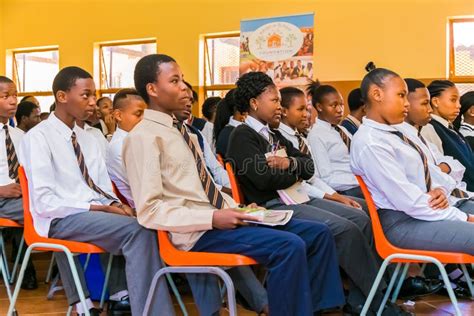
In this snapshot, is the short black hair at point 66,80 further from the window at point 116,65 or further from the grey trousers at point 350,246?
the window at point 116,65

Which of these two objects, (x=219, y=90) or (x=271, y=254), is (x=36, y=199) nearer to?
(x=271, y=254)

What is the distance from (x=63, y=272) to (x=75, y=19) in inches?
301

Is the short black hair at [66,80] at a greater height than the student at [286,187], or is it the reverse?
the short black hair at [66,80]

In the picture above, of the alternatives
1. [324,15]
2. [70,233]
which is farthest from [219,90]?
[70,233]

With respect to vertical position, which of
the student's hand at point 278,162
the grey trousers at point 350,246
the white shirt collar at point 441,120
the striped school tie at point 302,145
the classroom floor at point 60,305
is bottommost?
the classroom floor at point 60,305

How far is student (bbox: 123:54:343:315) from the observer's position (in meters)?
2.11

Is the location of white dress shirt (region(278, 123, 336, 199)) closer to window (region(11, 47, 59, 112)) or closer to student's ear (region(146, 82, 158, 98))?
student's ear (region(146, 82, 158, 98))

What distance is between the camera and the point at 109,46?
954cm

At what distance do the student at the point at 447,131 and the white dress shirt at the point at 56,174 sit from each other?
2141 mm

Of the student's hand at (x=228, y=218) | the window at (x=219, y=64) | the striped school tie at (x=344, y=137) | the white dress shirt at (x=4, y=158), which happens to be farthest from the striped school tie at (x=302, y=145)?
the window at (x=219, y=64)

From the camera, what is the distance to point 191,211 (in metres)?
2.15

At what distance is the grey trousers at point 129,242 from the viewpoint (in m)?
2.22

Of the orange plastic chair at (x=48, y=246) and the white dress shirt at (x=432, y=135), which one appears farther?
the white dress shirt at (x=432, y=135)

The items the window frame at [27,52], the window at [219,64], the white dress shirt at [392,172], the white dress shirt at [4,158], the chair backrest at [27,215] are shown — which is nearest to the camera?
the white dress shirt at [392,172]
